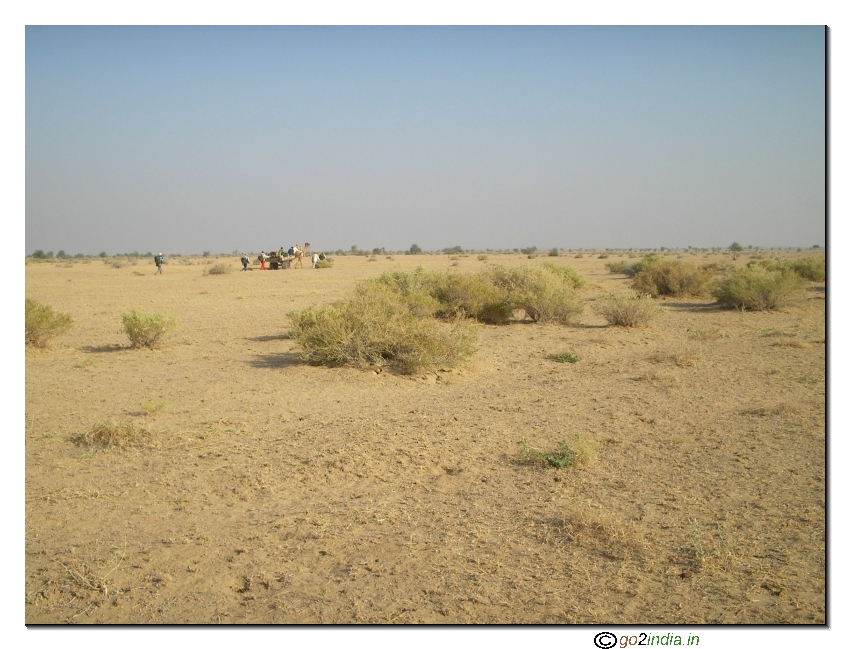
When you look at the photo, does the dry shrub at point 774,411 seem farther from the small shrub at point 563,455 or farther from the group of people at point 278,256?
the group of people at point 278,256

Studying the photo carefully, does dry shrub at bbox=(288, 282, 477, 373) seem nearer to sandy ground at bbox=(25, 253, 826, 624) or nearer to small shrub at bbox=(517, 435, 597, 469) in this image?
sandy ground at bbox=(25, 253, 826, 624)

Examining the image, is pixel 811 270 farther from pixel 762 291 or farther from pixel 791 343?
pixel 791 343

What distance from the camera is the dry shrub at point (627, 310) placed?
17297mm

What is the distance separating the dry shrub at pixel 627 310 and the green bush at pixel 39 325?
12.9 metres

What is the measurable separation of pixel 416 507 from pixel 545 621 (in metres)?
2.04

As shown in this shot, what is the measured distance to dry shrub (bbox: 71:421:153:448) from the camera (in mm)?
7656

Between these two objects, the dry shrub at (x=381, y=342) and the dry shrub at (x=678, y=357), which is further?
the dry shrub at (x=678, y=357)

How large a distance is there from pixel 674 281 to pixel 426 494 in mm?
21297

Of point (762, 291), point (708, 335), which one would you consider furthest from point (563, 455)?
point (762, 291)

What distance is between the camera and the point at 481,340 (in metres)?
15.8

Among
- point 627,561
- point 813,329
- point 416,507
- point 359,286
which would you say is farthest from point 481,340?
point 627,561

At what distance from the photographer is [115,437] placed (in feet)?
25.2

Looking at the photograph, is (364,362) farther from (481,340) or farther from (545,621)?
(545,621)

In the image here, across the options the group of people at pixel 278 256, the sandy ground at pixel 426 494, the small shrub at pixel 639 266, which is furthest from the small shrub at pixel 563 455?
the group of people at pixel 278 256
